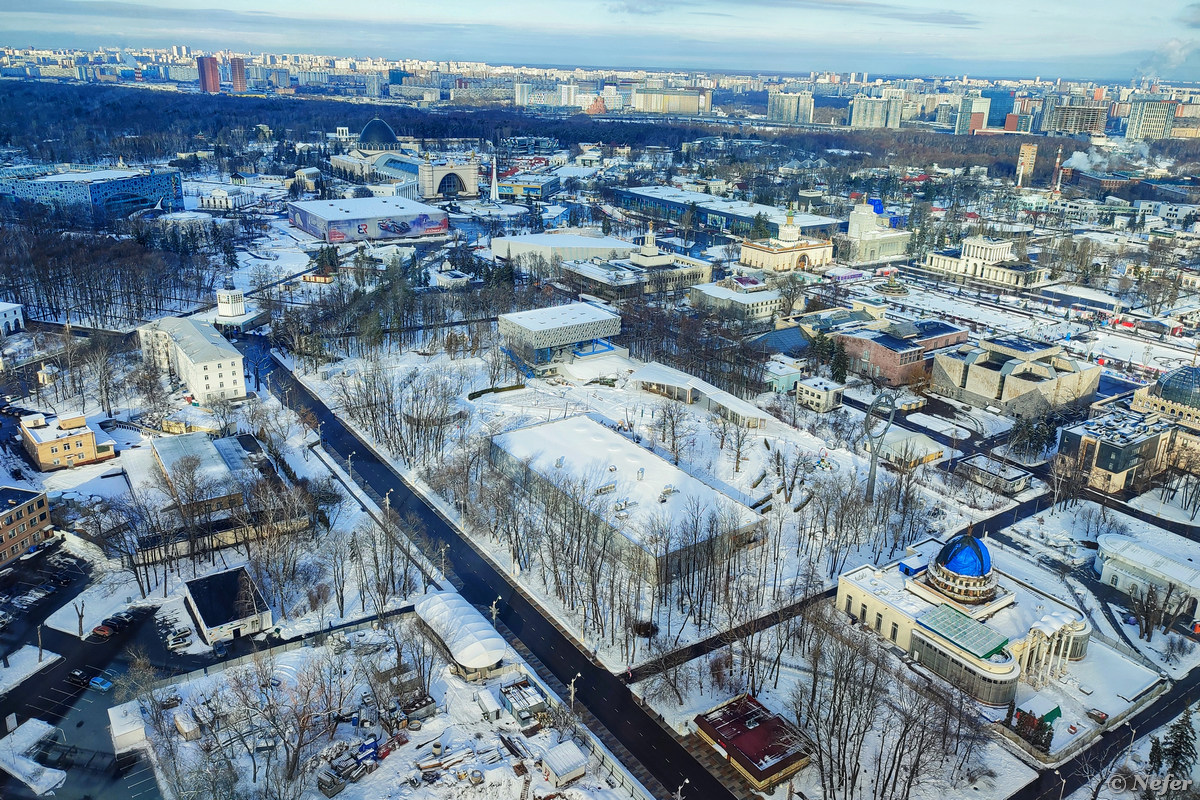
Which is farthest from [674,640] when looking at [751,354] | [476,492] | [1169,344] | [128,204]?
[128,204]

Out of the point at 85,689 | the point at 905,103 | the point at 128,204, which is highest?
the point at 905,103

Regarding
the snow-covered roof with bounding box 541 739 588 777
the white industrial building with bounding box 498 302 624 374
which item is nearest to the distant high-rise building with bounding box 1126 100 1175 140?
the white industrial building with bounding box 498 302 624 374

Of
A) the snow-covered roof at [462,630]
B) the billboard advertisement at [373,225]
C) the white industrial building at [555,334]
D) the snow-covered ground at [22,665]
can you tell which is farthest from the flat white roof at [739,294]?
the snow-covered ground at [22,665]

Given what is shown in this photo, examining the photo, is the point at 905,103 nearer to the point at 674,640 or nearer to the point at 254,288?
the point at 254,288

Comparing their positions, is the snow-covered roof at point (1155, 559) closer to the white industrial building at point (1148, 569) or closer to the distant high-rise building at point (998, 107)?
the white industrial building at point (1148, 569)

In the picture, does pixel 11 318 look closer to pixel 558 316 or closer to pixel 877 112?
pixel 558 316

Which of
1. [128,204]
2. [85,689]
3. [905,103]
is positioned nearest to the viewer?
[85,689]

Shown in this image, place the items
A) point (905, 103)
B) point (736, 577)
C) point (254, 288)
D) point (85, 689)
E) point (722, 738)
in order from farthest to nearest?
point (905, 103), point (254, 288), point (736, 577), point (85, 689), point (722, 738)
